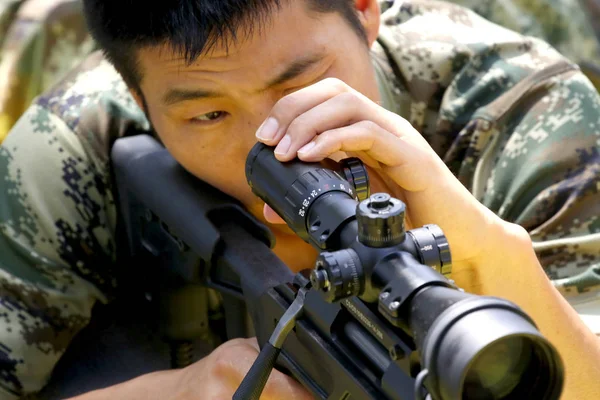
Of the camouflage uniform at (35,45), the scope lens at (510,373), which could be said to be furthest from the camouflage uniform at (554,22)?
the scope lens at (510,373)

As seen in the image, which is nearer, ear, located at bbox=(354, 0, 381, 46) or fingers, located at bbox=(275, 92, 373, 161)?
fingers, located at bbox=(275, 92, 373, 161)

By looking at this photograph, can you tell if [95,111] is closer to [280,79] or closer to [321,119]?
[280,79]

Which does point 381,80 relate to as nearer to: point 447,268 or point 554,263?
point 554,263

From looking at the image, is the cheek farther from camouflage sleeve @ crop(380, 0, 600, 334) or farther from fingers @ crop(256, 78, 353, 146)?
camouflage sleeve @ crop(380, 0, 600, 334)

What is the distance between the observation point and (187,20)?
1.32 m

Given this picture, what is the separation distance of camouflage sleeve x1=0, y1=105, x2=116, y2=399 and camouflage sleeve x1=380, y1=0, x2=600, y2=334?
26.6 inches

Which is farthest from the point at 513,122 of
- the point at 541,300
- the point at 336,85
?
the point at 336,85

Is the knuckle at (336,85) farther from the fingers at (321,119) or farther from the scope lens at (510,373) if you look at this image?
the scope lens at (510,373)

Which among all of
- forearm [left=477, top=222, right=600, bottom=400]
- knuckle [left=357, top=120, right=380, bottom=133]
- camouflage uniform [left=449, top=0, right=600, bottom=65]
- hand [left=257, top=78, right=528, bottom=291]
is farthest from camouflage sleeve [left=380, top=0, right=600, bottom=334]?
camouflage uniform [left=449, top=0, right=600, bottom=65]

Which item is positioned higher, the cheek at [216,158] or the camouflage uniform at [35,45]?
the cheek at [216,158]

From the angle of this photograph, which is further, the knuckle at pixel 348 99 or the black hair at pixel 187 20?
the black hair at pixel 187 20

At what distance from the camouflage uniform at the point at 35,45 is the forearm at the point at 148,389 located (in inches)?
48.9

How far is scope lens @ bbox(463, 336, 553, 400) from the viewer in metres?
0.76

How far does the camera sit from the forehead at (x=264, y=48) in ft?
4.36
